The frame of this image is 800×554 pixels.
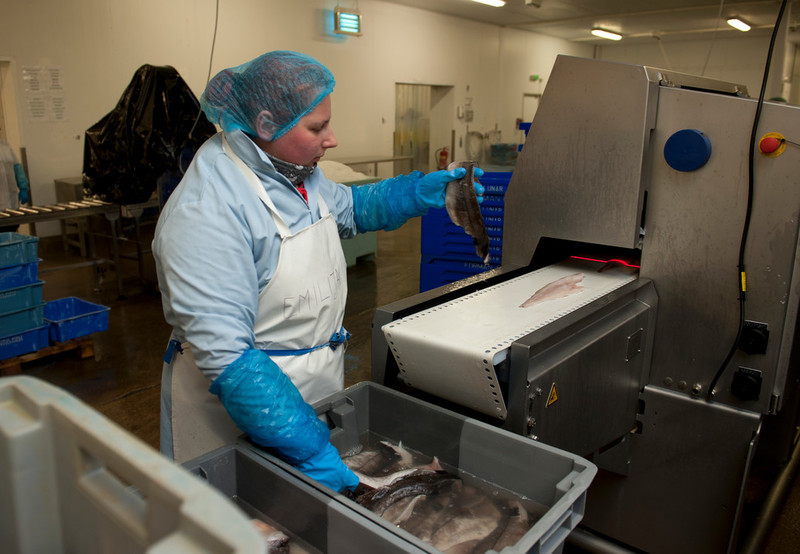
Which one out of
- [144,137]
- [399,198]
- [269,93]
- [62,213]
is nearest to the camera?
[269,93]

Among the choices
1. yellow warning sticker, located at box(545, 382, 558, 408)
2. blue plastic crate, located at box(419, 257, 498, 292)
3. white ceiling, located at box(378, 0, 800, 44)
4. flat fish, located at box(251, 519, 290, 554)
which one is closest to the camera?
flat fish, located at box(251, 519, 290, 554)

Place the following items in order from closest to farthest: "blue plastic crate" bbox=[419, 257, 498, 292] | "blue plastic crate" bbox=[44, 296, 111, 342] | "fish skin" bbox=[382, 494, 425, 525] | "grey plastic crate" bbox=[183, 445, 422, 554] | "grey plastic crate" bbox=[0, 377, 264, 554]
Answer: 1. "grey plastic crate" bbox=[0, 377, 264, 554]
2. "grey plastic crate" bbox=[183, 445, 422, 554]
3. "fish skin" bbox=[382, 494, 425, 525]
4. "blue plastic crate" bbox=[419, 257, 498, 292]
5. "blue plastic crate" bbox=[44, 296, 111, 342]

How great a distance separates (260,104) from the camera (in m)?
1.25

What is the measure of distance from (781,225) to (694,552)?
3.38 feet

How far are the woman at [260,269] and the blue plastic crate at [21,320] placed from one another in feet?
7.81

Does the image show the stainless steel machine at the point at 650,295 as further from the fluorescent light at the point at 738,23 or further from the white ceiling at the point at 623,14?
the fluorescent light at the point at 738,23

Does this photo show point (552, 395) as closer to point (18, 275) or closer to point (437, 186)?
point (437, 186)

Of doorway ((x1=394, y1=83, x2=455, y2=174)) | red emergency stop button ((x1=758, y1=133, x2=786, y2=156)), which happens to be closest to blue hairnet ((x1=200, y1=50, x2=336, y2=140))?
red emergency stop button ((x1=758, y1=133, x2=786, y2=156))

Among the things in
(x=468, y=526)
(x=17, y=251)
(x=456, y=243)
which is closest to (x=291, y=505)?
(x=468, y=526)

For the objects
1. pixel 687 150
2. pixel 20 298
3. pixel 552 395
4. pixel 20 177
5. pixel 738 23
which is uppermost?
pixel 738 23

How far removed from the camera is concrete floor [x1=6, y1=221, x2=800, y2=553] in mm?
2881

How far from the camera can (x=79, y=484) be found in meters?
0.52

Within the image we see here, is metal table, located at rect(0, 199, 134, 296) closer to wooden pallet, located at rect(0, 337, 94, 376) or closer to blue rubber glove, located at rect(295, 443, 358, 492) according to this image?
wooden pallet, located at rect(0, 337, 94, 376)

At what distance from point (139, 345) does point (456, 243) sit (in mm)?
2244
